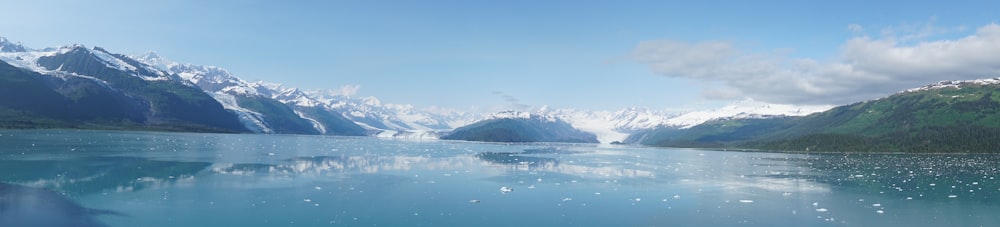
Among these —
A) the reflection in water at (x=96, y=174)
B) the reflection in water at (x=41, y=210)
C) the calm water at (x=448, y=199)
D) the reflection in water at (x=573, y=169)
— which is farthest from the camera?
the reflection in water at (x=573, y=169)

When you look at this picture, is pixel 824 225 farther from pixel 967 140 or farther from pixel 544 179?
pixel 967 140

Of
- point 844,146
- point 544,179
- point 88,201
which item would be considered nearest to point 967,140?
point 844,146

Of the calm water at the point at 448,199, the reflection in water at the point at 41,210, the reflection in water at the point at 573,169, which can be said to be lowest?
the reflection in water at the point at 41,210

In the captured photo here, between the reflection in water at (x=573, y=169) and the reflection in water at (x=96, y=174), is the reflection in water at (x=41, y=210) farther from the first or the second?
the reflection in water at (x=573, y=169)

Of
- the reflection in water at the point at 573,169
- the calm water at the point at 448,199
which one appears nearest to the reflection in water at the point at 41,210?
the calm water at the point at 448,199

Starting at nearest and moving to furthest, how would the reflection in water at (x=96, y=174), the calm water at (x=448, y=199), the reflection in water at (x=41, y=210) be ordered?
the reflection in water at (x=41, y=210) < the calm water at (x=448, y=199) < the reflection in water at (x=96, y=174)

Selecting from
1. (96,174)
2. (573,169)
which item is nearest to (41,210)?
(96,174)

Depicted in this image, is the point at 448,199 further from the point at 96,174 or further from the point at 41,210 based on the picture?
→ the point at 96,174

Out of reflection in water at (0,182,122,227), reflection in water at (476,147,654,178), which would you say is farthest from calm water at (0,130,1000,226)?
reflection in water at (476,147,654,178)

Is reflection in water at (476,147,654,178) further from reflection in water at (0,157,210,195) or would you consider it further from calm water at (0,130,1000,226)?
reflection in water at (0,157,210,195)
